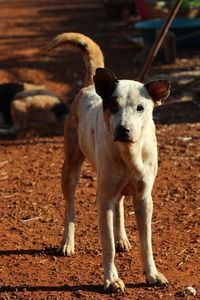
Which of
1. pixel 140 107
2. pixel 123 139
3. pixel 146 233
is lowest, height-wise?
pixel 146 233

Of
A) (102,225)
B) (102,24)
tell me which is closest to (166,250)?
(102,225)

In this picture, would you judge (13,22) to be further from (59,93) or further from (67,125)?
(67,125)

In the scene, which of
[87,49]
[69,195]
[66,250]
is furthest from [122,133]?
[87,49]

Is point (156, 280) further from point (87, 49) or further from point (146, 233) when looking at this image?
point (87, 49)

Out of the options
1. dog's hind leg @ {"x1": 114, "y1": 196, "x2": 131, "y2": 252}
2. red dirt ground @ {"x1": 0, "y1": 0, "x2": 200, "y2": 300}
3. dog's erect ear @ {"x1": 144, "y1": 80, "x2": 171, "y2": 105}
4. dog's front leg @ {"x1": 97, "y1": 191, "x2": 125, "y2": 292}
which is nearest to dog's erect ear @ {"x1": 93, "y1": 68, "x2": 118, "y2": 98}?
dog's erect ear @ {"x1": 144, "y1": 80, "x2": 171, "y2": 105}

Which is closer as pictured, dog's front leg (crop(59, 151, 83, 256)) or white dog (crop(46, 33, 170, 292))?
white dog (crop(46, 33, 170, 292))

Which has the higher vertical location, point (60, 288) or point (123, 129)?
point (123, 129)

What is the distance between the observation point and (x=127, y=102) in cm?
464

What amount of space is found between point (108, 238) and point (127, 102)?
103cm

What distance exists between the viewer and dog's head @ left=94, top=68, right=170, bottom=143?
455 cm

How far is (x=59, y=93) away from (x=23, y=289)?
764cm

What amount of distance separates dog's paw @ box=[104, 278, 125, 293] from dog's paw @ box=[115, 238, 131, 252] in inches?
32.2

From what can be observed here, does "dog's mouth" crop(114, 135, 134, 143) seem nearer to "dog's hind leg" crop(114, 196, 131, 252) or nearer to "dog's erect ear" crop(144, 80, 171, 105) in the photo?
"dog's erect ear" crop(144, 80, 171, 105)

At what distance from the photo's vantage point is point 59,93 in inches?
495
